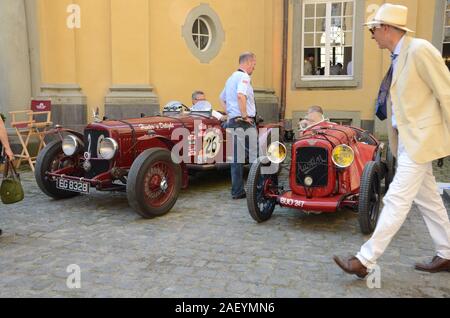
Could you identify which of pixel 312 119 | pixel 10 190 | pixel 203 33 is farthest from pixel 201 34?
pixel 10 190

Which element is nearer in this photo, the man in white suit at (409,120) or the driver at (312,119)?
the man in white suit at (409,120)

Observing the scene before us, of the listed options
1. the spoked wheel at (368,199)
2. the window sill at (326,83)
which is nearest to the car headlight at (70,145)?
the spoked wheel at (368,199)

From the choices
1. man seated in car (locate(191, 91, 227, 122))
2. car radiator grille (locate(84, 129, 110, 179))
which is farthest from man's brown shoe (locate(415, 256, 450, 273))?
man seated in car (locate(191, 91, 227, 122))

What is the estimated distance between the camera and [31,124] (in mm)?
8141

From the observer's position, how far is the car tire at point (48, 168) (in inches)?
238

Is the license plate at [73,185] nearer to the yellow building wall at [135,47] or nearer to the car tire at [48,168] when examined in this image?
the car tire at [48,168]

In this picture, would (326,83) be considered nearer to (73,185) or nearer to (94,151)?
(94,151)

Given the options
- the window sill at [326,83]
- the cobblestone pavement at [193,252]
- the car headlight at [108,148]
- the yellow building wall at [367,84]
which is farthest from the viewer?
the window sill at [326,83]

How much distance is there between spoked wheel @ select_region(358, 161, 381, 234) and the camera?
15.0 ft

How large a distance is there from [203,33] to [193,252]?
7481mm

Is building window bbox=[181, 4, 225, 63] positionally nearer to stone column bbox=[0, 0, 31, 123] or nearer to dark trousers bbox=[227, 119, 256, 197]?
stone column bbox=[0, 0, 31, 123]

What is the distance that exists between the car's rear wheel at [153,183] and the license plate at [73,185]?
0.63m

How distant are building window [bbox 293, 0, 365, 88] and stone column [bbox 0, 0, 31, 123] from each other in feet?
22.2
